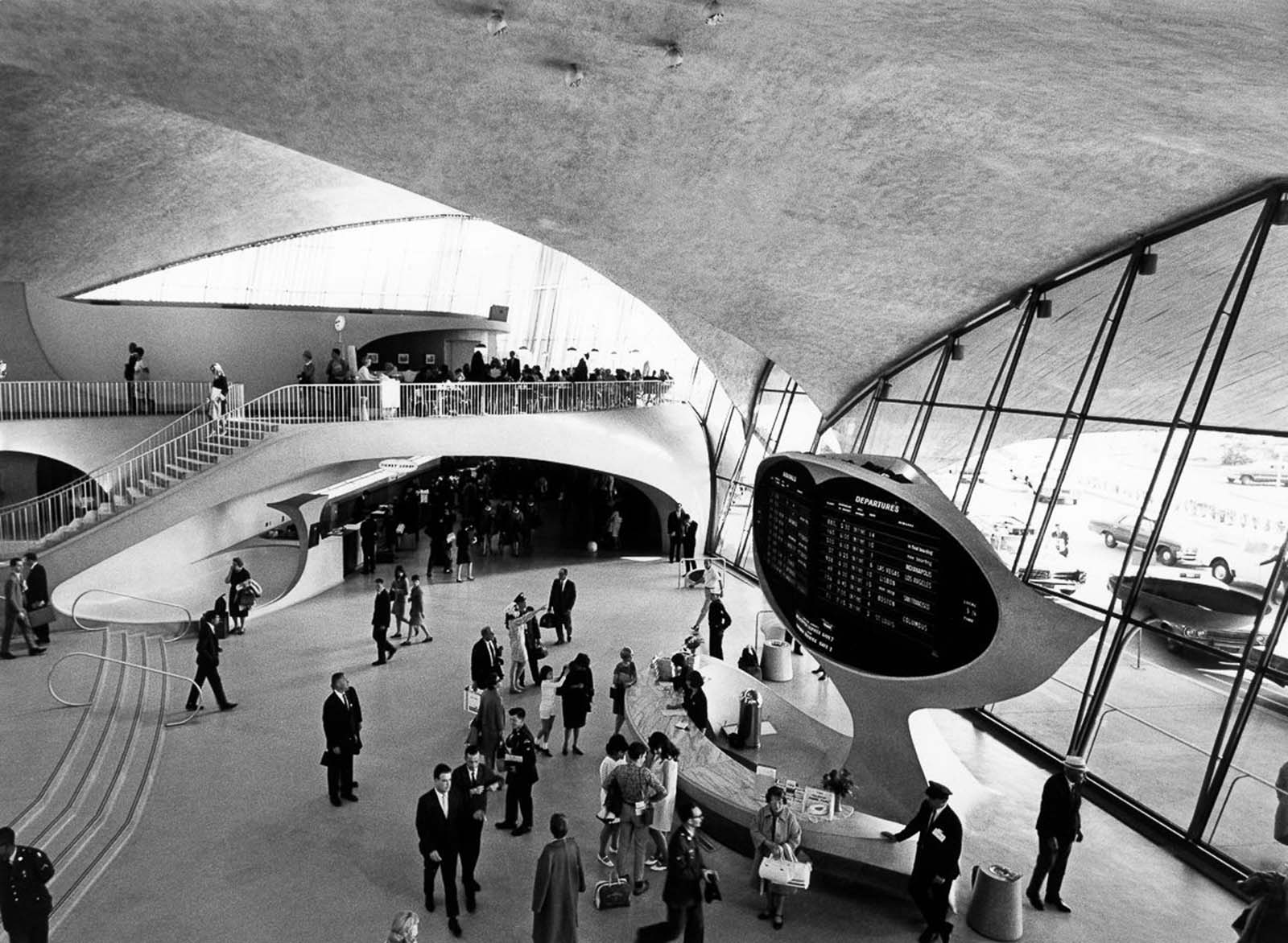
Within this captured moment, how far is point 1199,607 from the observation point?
1403 centimetres

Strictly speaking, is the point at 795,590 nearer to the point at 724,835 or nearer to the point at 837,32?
the point at 724,835

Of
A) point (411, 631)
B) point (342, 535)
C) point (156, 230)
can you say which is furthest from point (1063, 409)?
point (156, 230)

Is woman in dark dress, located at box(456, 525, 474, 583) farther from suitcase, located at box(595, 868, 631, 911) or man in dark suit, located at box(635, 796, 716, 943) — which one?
man in dark suit, located at box(635, 796, 716, 943)

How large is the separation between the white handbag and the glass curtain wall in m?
3.85

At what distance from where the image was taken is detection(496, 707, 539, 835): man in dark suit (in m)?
9.94

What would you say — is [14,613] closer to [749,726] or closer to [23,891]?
[23,891]

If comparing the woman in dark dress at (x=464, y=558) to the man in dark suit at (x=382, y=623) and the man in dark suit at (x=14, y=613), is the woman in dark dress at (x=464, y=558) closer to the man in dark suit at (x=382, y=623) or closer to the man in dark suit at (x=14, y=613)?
the man in dark suit at (x=382, y=623)

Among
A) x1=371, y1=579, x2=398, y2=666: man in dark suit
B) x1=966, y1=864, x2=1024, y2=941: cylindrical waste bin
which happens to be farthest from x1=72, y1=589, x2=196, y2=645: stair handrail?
x1=966, y1=864, x2=1024, y2=941: cylindrical waste bin

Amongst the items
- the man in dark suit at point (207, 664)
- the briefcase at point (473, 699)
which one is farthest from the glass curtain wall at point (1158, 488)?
the man in dark suit at point (207, 664)

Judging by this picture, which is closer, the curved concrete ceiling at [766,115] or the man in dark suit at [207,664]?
the curved concrete ceiling at [766,115]

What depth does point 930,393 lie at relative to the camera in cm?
1917

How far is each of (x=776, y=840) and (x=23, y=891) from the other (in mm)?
5833

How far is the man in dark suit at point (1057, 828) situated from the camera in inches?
336

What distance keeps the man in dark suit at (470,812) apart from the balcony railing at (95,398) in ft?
61.4
